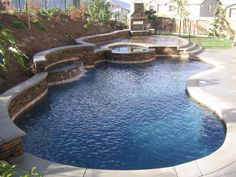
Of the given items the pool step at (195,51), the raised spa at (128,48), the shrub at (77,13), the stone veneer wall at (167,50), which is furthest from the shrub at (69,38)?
the pool step at (195,51)

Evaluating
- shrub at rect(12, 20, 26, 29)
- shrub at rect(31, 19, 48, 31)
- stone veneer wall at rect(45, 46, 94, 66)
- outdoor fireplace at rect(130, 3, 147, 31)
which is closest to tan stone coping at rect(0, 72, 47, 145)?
stone veneer wall at rect(45, 46, 94, 66)

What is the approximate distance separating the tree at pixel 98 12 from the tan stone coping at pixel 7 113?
75.6 feet

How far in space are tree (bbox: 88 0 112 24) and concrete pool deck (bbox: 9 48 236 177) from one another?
2281cm

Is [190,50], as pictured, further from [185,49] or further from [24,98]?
[24,98]

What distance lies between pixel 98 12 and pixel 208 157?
33238 millimetres

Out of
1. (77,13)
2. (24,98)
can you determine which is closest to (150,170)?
(24,98)

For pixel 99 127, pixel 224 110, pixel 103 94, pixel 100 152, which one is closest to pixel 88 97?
pixel 103 94

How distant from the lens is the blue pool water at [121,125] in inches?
416

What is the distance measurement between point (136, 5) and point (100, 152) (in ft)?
106

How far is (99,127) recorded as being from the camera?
42.0 ft

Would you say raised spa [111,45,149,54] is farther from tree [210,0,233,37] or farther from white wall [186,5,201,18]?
white wall [186,5,201,18]

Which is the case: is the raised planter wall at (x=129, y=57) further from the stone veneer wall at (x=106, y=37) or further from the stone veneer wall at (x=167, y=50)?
the stone veneer wall at (x=106, y=37)

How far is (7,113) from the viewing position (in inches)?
455

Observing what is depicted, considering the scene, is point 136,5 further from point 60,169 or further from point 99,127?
point 60,169
